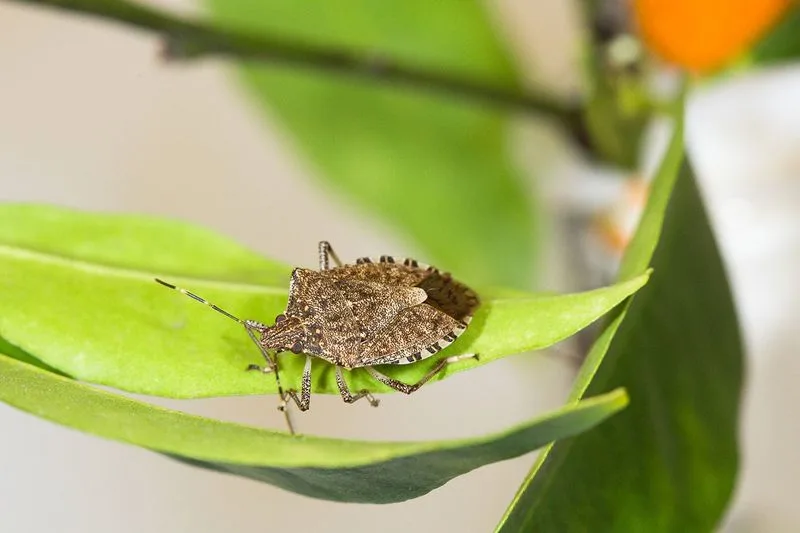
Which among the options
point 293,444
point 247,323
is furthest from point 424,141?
point 293,444

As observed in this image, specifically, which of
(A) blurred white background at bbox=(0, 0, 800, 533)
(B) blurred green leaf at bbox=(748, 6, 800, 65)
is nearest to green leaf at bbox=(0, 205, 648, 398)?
(A) blurred white background at bbox=(0, 0, 800, 533)

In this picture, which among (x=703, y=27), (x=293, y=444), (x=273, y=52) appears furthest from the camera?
(x=703, y=27)

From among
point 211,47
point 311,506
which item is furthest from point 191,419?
point 311,506

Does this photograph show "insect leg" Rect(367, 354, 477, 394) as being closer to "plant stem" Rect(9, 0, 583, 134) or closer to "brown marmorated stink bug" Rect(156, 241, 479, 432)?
"brown marmorated stink bug" Rect(156, 241, 479, 432)

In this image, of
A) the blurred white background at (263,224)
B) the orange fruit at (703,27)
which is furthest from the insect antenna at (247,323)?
the orange fruit at (703,27)

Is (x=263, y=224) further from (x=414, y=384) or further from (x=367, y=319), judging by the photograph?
(x=414, y=384)

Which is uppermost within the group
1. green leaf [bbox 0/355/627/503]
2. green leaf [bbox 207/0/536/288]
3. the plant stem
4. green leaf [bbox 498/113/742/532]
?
green leaf [bbox 207/0/536/288]

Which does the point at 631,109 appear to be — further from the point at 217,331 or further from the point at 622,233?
the point at 217,331

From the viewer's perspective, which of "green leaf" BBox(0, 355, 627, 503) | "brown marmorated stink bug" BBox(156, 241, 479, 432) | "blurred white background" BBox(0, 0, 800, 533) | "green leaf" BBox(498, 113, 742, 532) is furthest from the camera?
"blurred white background" BBox(0, 0, 800, 533)
